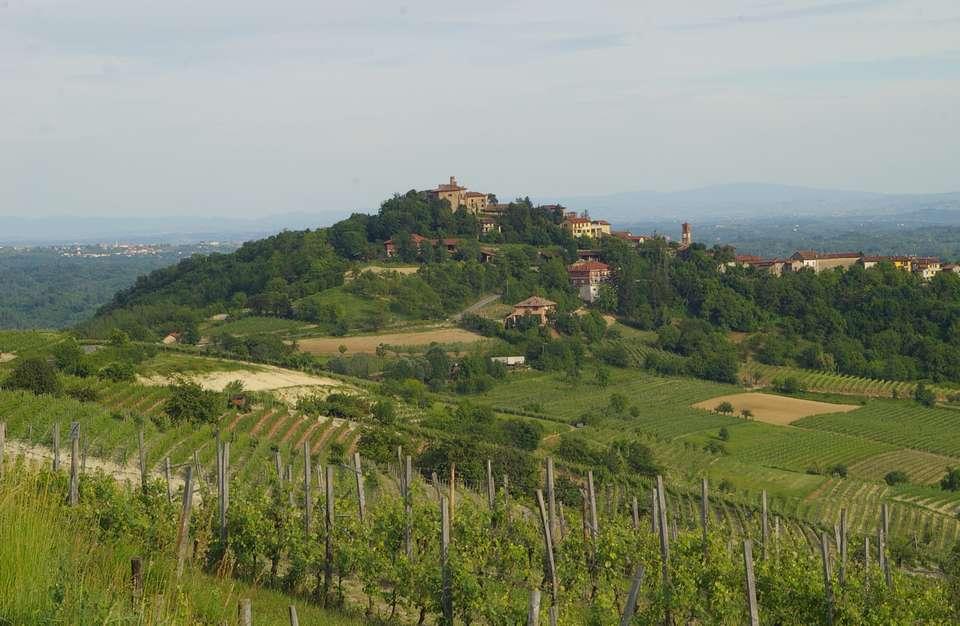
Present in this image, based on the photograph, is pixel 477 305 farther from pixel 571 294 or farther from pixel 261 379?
pixel 261 379

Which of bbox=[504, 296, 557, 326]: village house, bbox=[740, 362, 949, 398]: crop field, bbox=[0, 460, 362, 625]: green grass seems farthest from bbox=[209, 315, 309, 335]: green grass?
bbox=[0, 460, 362, 625]: green grass

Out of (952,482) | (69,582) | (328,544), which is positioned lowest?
(952,482)

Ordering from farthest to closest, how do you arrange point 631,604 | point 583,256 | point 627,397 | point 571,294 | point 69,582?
point 583,256 → point 571,294 → point 627,397 → point 631,604 → point 69,582

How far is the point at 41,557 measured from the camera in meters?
4.29

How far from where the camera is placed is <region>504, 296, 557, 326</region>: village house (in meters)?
57.2

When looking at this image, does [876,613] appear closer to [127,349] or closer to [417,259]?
[127,349]

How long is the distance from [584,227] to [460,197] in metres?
10.8

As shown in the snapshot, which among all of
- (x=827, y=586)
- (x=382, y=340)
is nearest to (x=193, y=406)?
(x=827, y=586)

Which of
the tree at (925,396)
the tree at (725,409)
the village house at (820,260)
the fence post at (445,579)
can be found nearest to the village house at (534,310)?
the tree at (725,409)

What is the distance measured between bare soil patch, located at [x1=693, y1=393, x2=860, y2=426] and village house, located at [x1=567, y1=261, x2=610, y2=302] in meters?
18.4

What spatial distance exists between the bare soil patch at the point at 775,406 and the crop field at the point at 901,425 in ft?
2.99

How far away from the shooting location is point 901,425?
41.2 meters

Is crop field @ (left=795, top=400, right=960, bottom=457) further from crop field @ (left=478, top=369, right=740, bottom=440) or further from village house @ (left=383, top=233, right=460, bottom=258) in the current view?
village house @ (left=383, top=233, right=460, bottom=258)

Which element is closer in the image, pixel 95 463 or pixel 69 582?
pixel 69 582
